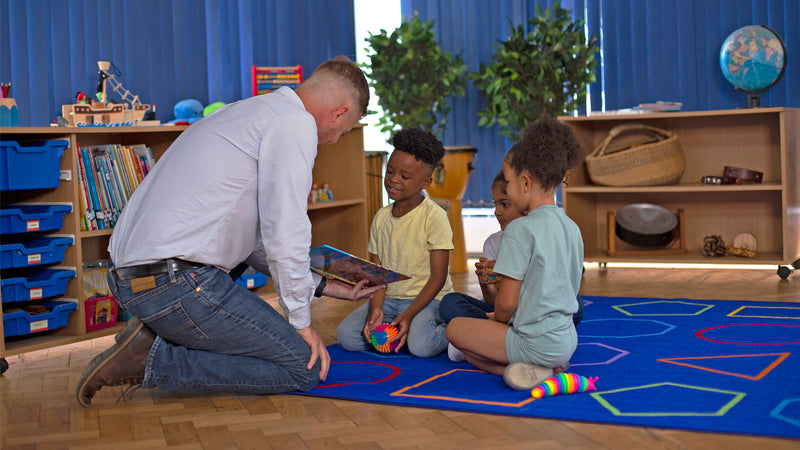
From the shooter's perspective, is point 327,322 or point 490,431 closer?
point 490,431

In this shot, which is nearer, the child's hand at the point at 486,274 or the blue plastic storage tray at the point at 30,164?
the child's hand at the point at 486,274

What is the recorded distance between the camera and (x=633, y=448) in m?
1.60

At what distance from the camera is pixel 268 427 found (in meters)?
1.84

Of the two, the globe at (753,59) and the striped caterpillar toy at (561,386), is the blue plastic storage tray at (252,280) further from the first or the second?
the globe at (753,59)

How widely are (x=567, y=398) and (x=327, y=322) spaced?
4.79 feet

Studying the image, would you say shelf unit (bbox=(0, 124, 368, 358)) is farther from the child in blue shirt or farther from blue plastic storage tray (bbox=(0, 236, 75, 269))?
the child in blue shirt

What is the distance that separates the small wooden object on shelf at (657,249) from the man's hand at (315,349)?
8.47 ft

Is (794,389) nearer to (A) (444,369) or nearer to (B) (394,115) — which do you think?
(A) (444,369)

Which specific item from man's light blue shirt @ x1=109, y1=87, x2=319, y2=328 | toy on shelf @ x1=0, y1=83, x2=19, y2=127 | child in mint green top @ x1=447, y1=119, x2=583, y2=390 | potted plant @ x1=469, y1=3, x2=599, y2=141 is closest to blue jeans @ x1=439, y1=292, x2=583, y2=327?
child in mint green top @ x1=447, y1=119, x2=583, y2=390

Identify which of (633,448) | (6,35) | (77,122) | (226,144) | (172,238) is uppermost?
(6,35)

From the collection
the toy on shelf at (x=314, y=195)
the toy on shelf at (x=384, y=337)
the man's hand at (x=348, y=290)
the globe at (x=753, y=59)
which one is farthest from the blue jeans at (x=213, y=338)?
the globe at (x=753, y=59)

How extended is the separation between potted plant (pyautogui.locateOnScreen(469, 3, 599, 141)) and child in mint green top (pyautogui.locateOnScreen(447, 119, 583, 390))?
2696 millimetres

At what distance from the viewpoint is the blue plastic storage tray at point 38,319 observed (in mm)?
2617

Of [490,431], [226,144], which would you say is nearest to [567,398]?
[490,431]
